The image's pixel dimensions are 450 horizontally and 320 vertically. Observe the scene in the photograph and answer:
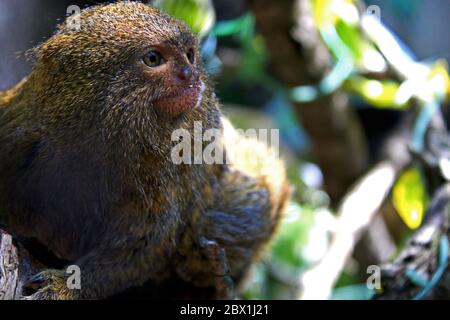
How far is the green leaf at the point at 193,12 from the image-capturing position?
214 cm

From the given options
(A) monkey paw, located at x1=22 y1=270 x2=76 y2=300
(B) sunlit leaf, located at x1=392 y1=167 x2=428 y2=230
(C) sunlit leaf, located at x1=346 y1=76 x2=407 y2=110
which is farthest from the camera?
(C) sunlit leaf, located at x1=346 y1=76 x2=407 y2=110

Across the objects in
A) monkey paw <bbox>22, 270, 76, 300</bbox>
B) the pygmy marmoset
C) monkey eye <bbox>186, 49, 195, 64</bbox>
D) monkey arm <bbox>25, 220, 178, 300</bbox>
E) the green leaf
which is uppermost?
the green leaf

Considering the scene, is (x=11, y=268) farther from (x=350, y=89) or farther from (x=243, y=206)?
(x=350, y=89)

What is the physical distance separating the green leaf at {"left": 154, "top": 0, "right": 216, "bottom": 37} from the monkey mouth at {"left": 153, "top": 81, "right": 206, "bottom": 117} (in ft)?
1.72

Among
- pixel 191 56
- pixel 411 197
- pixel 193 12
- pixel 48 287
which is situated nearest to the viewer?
pixel 48 287

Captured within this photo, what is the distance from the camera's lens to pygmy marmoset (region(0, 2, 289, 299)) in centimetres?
159

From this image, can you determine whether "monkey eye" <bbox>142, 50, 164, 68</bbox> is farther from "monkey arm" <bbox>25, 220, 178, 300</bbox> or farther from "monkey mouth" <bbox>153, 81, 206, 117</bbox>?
"monkey arm" <bbox>25, 220, 178, 300</bbox>

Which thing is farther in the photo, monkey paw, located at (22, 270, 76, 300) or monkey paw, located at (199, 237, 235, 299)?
monkey paw, located at (199, 237, 235, 299)

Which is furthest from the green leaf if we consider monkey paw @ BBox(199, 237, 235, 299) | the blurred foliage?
monkey paw @ BBox(199, 237, 235, 299)

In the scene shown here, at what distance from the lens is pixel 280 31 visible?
280 centimetres

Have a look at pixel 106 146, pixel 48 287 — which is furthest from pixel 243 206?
pixel 48 287

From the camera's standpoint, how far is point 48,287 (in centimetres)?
157

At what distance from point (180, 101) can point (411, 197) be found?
1299 millimetres
